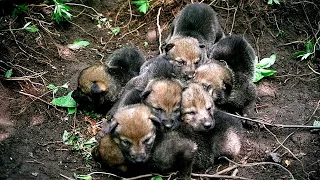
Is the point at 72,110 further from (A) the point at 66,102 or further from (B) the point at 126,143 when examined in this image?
(B) the point at 126,143

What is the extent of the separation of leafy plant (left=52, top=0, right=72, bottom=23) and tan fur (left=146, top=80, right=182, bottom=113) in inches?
107

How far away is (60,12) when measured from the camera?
865 cm

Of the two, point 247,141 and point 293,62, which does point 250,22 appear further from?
point 247,141

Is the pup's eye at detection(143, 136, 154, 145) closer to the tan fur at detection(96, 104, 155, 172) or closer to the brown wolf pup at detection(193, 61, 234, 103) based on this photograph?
the tan fur at detection(96, 104, 155, 172)

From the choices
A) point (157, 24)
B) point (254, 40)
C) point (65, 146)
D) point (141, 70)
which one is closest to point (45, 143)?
point (65, 146)

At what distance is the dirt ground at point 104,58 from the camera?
6.63 m

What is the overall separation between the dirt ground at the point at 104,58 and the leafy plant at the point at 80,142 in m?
0.07

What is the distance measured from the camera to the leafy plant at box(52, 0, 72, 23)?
28.2 ft

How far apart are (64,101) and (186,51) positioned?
2.08 meters

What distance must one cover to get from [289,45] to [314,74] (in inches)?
33.2

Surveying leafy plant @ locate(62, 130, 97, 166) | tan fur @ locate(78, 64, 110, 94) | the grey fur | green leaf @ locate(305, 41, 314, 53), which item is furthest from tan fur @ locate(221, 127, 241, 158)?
green leaf @ locate(305, 41, 314, 53)

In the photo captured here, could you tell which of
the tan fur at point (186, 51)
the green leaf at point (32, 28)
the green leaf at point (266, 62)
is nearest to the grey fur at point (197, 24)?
the tan fur at point (186, 51)

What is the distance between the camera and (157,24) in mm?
9273

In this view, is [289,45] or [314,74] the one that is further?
[289,45]
